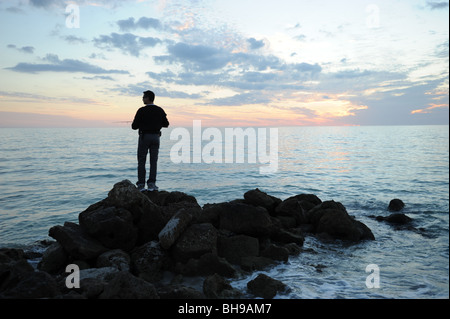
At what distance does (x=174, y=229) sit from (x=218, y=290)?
2064 mm

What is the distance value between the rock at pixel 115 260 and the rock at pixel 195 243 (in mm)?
1113

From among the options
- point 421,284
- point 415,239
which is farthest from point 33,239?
point 415,239

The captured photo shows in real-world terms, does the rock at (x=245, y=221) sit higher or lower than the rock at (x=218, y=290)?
higher

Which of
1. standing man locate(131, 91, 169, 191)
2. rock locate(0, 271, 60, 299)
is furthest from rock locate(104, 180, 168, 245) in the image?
rock locate(0, 271, 60, 299)

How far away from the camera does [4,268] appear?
5875 millimetres

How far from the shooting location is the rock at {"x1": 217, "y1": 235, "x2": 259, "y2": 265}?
7.79 metres

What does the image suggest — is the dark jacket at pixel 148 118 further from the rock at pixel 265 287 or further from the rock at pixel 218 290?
the rock at pixel 265 287

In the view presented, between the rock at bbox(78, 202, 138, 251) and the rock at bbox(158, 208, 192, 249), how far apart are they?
84 cm

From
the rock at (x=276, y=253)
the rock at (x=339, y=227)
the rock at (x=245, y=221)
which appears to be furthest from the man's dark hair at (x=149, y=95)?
the rock at (x=339, y=227)

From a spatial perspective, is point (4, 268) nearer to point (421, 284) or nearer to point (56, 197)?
point (421, 284)

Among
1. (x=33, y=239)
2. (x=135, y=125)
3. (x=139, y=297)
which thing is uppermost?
(x=135, y=125)

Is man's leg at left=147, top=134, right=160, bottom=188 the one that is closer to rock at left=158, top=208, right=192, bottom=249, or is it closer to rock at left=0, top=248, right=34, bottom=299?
rock at left=158, top=208, right=192, bottom=249

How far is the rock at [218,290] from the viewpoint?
5.64m
